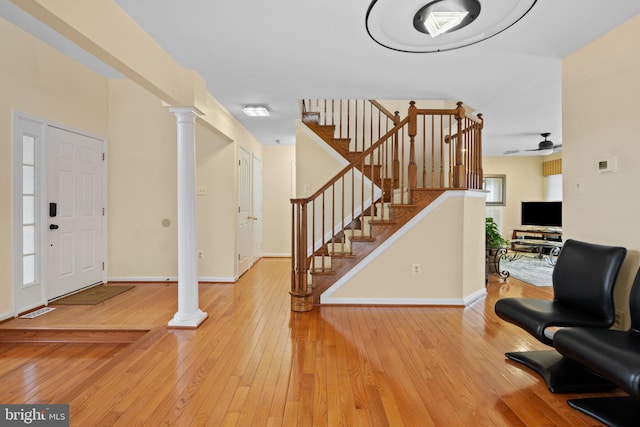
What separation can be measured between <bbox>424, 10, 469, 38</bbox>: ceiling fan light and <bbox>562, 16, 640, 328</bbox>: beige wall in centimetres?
131

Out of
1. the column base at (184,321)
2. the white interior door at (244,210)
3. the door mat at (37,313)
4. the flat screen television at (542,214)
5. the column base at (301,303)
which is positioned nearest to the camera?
the column base at (184,321)

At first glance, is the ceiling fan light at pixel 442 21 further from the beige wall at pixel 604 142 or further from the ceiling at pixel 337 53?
the beige wall at pixel 604 142

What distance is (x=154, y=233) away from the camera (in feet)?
16.0

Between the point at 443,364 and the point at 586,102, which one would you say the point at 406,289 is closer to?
the point at 443,364

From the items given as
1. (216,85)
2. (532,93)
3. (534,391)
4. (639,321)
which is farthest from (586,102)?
(216,85)

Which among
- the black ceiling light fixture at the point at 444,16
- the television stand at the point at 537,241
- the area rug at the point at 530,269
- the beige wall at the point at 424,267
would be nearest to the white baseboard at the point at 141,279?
the beige wall at the point at 424,267

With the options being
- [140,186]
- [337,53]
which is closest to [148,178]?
[140,186]

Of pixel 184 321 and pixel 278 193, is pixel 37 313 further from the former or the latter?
pixel 278 193

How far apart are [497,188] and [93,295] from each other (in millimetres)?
8834

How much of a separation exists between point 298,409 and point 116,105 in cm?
478

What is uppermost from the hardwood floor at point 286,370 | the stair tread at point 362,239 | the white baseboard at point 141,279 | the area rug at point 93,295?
the stair tread at point 362,239

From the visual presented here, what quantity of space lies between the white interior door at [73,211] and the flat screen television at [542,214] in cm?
884

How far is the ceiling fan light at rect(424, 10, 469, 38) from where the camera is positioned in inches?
87.6

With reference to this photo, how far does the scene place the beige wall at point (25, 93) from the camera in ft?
10.7
